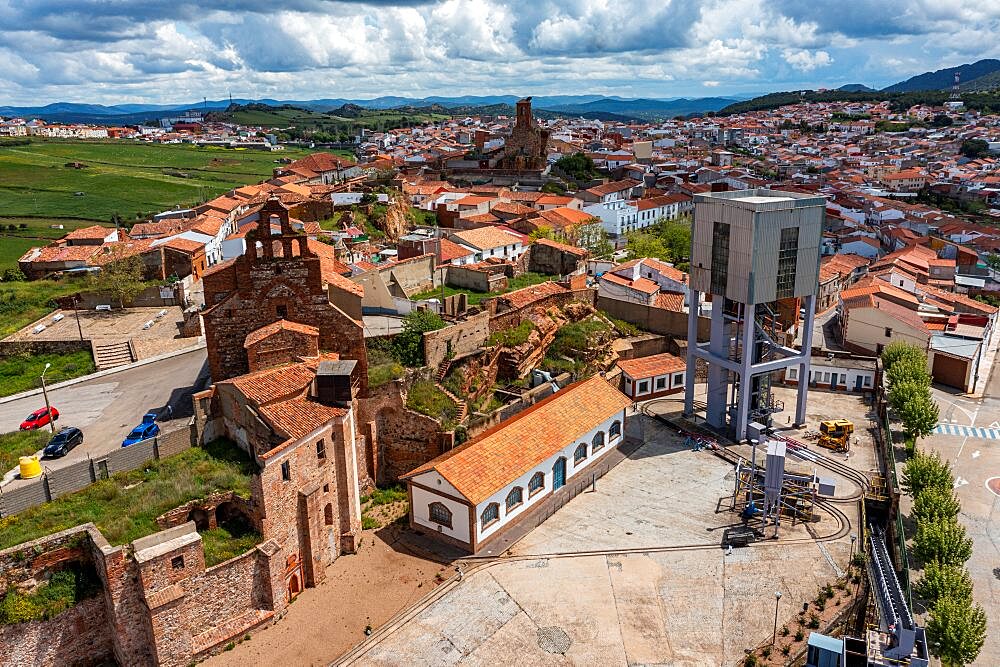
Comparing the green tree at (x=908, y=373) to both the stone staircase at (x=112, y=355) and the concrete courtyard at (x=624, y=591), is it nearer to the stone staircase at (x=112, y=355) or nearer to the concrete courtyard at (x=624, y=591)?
the concrete courtyard at (x=624, y=591)

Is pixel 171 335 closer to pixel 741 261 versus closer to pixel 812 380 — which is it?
pixel 741 261

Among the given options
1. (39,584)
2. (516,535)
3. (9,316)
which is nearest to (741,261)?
(516,535)

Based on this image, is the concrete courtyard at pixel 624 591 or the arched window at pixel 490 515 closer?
the concrete courtyard at pixel 624 591

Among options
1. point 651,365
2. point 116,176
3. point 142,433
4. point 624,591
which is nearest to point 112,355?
point 142,433

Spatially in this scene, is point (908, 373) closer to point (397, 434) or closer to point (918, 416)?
point (918, 416)

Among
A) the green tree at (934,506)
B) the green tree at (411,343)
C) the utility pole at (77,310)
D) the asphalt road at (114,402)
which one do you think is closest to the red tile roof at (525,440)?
the green tree at (411,343)

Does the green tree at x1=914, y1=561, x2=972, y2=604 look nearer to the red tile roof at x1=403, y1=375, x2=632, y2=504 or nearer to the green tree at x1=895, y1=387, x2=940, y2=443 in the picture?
the green tree at x1=895, y1=387, x2=940, y2=443
